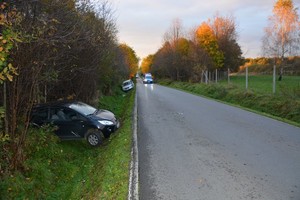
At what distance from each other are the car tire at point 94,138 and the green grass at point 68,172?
20cm

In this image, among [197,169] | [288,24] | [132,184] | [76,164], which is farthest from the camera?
[288,24]

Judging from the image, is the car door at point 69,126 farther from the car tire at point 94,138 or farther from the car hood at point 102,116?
the car hood at point 102,116

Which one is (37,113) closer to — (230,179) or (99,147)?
(99,147)

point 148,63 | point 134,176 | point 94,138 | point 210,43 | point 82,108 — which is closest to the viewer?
point 134,176

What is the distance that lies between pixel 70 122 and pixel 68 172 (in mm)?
2813

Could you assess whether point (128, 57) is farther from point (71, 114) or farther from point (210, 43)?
point (71, 114)

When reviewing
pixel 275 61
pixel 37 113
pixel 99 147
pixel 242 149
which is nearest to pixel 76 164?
pixel 99 147

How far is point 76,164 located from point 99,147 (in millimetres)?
1800

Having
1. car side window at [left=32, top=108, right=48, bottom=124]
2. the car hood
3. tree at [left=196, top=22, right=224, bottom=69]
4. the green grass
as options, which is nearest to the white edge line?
the green grass

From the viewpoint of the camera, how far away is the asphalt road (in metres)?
6.00

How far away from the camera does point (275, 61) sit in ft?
177

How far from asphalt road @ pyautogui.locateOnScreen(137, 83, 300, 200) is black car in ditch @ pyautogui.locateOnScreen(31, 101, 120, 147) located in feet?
5.02

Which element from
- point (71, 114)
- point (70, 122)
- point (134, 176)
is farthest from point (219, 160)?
point (71, 114)

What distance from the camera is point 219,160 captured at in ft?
26.0
